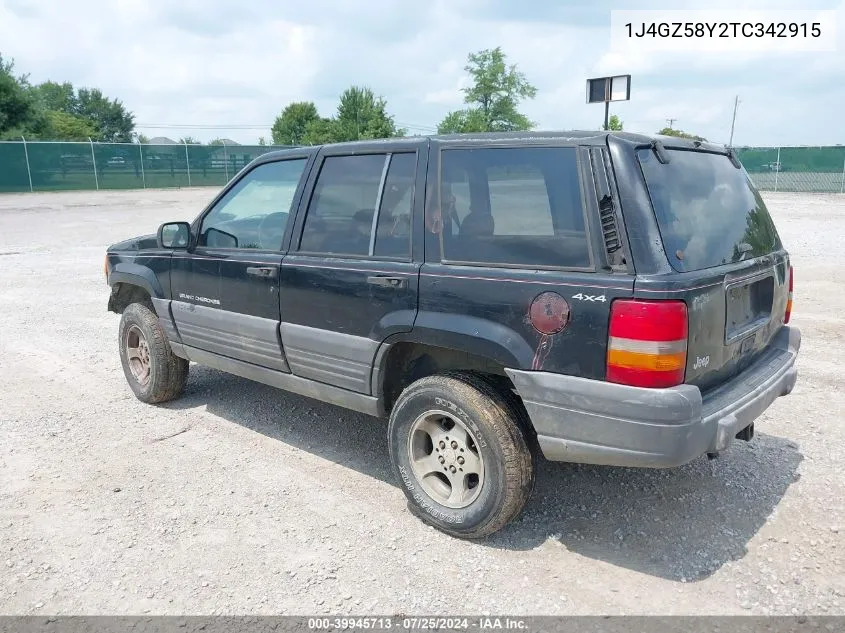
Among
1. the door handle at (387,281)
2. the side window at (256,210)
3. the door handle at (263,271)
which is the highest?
the side window at (256,210)

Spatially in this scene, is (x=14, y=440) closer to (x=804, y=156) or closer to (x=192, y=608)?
(x=192, y=608)

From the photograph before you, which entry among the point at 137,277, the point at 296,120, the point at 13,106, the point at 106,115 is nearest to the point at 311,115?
the point at 296,120

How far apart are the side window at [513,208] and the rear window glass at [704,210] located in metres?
0.35

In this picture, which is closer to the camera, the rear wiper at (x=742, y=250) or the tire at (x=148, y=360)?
the rear wiper at (x=742, y=250)

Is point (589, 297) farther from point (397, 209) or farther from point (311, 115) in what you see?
point (311, 115)

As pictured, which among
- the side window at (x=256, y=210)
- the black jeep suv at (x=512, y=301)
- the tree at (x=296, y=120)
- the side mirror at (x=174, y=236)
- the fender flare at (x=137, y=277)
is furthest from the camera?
the tree at (x=296, y=120)

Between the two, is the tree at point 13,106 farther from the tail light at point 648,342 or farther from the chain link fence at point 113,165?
the tail light at point 648,342

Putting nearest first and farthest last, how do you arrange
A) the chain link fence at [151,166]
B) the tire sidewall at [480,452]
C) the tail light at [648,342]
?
1. the tail light at [648,342]
2. the tire sidewall at [480,452]
3. the chain link fence at [151,166]

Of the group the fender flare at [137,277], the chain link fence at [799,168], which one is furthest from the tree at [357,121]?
the fender flare at [137,277]

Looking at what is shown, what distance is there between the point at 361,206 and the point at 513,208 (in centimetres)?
99

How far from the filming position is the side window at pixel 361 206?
11.8ft

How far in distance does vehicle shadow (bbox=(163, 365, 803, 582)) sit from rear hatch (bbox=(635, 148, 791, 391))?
2.63 ft

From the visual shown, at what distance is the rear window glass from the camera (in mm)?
2922

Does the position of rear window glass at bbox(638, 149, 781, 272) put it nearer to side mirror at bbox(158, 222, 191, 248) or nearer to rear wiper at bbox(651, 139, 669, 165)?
rear wiper at bbox(651, 139, 669, 165)
